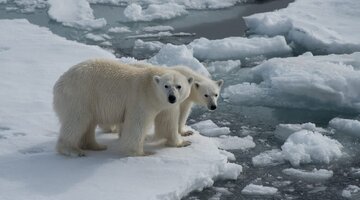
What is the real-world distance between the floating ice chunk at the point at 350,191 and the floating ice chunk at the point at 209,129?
4.85 feet

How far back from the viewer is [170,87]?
4.83 metres

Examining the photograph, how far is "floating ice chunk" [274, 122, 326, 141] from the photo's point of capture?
623cm

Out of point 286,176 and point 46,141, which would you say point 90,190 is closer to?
point 46,141

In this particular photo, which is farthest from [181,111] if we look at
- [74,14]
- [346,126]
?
[74,14]

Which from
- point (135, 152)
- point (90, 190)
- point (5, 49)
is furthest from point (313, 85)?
point (5, 49)

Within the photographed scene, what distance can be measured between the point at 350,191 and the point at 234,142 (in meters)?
1.29

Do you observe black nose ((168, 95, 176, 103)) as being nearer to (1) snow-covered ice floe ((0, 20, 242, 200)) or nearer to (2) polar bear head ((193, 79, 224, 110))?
(1) snow-covered ice floe ((0, 20, 242, 200))

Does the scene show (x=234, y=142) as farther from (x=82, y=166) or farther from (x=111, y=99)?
(x=82, y=166)

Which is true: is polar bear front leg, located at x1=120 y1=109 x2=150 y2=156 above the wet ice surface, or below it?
above

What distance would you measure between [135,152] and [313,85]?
291 centimetres

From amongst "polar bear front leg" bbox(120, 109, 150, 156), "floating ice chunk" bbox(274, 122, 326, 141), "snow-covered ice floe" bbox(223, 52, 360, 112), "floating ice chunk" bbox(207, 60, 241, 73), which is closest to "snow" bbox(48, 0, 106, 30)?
"floating ice chunk" bbox(207, 60, 241, 73)

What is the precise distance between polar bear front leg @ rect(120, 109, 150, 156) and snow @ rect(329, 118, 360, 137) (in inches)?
90.3

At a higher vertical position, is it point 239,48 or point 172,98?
point 172,98

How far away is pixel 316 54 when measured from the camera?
357 inches
